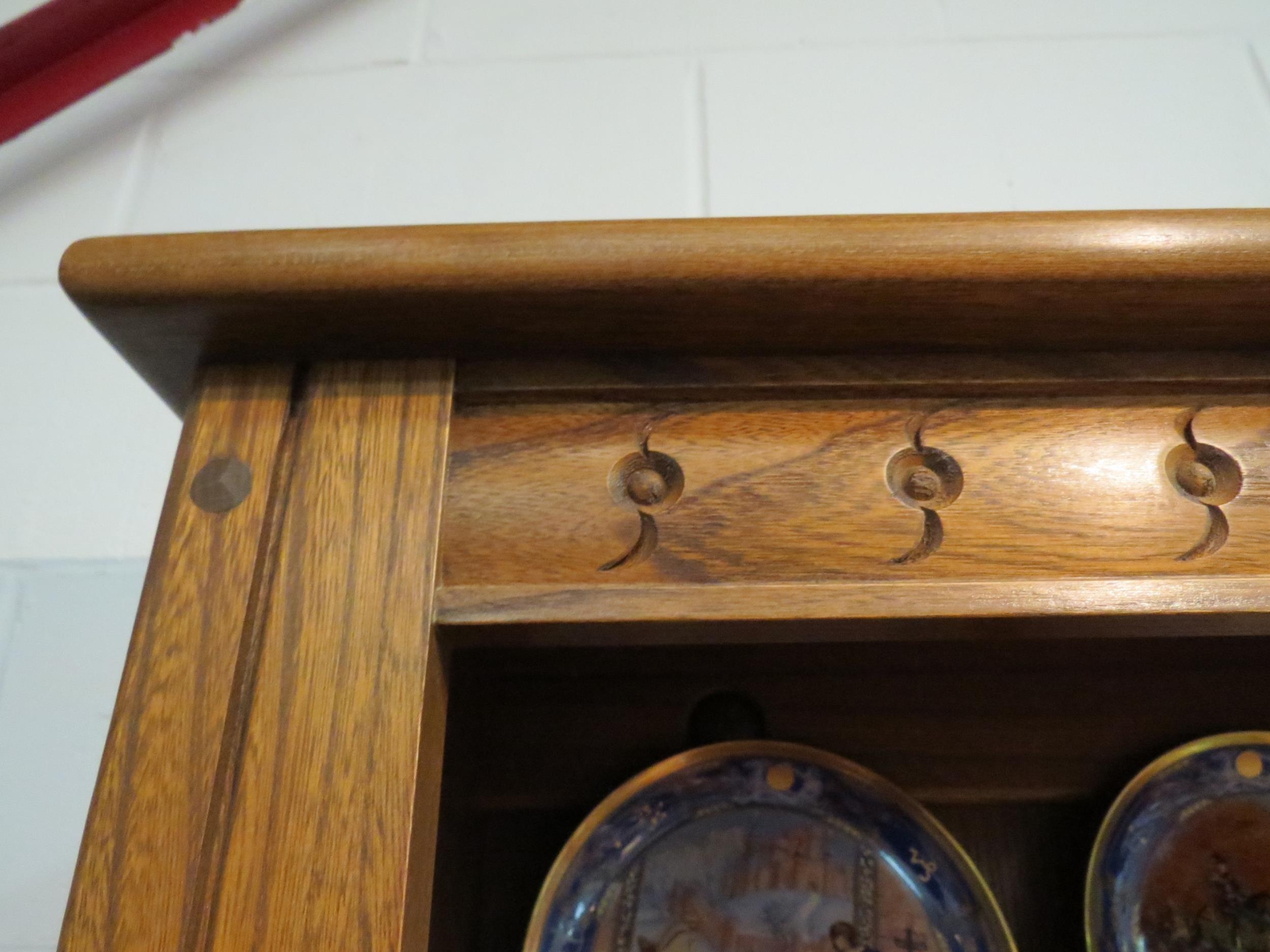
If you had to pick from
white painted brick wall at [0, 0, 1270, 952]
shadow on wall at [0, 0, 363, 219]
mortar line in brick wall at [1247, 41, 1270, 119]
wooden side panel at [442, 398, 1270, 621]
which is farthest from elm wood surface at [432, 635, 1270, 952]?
shadow on wall at [0, 0, 363, 219]

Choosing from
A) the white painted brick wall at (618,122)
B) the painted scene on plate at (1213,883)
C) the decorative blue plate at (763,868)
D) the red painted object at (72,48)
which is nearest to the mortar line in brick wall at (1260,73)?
the white painted brick wall at (618,122)

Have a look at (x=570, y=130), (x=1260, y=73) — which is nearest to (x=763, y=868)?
(x=570, y=130)

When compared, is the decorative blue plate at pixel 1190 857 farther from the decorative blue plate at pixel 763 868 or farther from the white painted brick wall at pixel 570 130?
the white painted brick wall at pixel 570 130

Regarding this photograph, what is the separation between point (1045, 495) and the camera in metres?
0.39

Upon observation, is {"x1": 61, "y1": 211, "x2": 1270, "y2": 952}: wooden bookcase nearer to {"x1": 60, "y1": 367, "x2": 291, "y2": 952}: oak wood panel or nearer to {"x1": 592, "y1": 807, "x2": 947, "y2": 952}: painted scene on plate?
{"x1": 60, "y1": 367, "x2": 291, "y2": 952}: oak wood panel

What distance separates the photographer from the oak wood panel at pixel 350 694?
32 centimetres

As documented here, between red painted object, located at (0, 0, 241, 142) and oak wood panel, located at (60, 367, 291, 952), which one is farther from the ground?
red painted object, located at (0, 0, 241, 142)

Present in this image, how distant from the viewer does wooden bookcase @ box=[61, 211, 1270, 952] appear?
1.10ft

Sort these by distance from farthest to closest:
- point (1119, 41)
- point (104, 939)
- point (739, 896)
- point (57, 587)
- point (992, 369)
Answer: point (1119, 41) → point (57, 587) → point (739, 896) → point (992, 369) → point (104, 939)

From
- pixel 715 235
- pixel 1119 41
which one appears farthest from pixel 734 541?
pixel 1119 41

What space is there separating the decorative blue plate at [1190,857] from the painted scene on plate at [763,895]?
0.12 m

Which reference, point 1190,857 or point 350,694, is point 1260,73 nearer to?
point 1190,857

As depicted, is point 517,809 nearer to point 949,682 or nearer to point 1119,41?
point 949,682

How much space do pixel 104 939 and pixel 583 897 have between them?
0.88 feet
